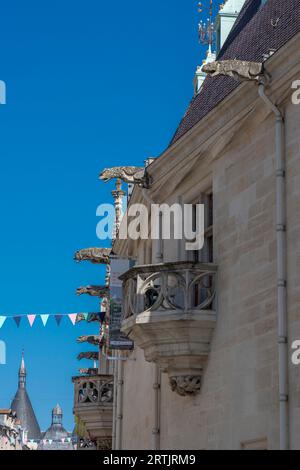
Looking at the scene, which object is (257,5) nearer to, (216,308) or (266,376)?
(216,308)

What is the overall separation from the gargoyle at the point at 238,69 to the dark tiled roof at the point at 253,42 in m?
1.41

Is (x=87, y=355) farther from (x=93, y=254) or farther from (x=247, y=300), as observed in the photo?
(x=247, y=300)

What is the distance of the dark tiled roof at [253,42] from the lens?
717 inches

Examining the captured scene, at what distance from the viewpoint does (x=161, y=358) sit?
17.9 metres

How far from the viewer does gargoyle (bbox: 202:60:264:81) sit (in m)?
15.6

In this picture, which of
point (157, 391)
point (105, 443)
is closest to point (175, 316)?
point (157, 391)

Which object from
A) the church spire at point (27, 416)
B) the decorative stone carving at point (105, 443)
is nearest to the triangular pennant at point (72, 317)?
the decorative stone carving at point (105, 443)

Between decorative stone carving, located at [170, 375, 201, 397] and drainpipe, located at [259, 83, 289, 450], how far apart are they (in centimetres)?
324

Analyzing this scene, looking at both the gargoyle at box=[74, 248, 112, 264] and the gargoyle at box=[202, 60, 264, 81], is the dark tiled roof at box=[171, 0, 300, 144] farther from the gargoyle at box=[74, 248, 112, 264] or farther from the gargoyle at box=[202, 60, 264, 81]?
the gargoyle at box=[74, 248, 112, 264]

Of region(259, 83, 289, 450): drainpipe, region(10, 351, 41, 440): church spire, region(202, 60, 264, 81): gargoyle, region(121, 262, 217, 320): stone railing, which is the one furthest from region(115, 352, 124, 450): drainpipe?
region(10, 351, 41, 440): church spire

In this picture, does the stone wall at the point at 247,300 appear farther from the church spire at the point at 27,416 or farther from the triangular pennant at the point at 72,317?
the church spire at the point at 27,416

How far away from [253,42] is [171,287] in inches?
200
